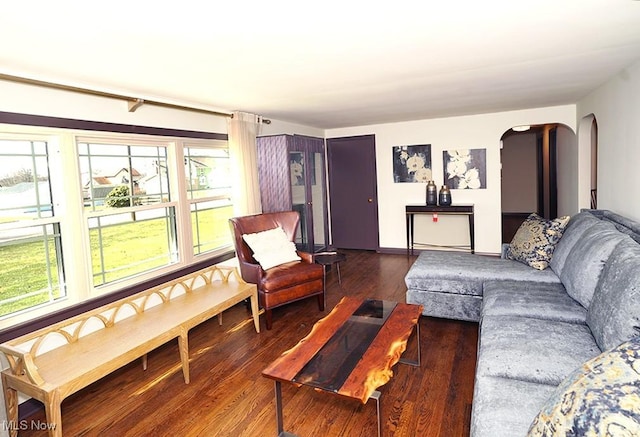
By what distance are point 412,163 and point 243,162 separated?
2.86 metres

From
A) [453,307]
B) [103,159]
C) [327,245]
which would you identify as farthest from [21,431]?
[327,245]

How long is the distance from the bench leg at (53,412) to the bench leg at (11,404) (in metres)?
0.42

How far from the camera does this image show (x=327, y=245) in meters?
6.27

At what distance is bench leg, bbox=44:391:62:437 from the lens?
6.42ft

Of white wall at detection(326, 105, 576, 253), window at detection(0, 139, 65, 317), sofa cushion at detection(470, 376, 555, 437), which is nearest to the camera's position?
sofa cushion at detection(470, 376, 555, 437)

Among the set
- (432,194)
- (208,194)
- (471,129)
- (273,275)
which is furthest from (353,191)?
(273,275)

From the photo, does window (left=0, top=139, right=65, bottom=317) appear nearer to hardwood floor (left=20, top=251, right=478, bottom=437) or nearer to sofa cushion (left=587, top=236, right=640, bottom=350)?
hardwood floor (left=20, top=251, right=478, bottom=437)

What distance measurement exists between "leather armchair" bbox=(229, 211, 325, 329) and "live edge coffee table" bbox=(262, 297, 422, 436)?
0.93 metres

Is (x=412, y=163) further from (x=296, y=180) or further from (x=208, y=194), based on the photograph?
(x=208, y=194)

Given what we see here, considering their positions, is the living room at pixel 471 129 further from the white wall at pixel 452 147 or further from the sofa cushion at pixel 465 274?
the sofa cushion at pixel 465 274

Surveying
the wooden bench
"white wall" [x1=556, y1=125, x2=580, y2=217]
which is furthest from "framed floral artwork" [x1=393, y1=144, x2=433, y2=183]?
the wooden bench

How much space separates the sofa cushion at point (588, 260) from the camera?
2355 mm

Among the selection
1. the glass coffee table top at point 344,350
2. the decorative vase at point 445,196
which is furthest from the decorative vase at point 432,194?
the glass coffee table top at point 344,350

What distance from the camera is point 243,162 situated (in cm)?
431
